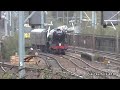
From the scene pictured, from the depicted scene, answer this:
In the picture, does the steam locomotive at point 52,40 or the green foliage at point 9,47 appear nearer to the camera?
the green foliage at point 9,47

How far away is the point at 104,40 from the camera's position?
30438mm

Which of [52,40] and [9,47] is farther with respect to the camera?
[52,40]

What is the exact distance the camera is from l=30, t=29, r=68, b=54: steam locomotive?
29.9 m

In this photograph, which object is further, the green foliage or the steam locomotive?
the steam locomotive

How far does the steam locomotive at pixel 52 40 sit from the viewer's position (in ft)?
98.2

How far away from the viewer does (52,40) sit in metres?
30.5

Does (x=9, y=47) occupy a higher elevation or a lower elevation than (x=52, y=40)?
lower
